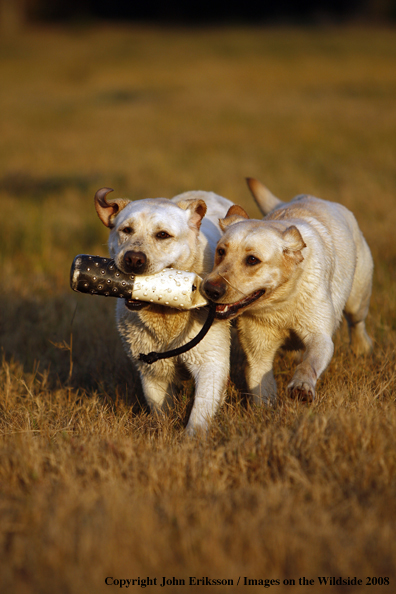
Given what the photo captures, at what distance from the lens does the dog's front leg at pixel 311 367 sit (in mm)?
3025

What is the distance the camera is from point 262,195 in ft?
16.2

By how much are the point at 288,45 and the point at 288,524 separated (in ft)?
121

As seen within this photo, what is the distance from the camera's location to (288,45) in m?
34.8

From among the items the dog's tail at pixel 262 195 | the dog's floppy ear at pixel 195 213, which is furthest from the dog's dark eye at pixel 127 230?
the dog's tail at pixel 262 195

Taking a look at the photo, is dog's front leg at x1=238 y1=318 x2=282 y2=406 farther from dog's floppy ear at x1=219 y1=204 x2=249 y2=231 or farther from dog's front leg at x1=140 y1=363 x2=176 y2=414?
dog's floppy ear at x1=219 y1=204 x2=249 y2=231

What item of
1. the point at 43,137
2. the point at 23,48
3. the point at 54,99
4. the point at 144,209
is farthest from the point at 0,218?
the point at 23,48

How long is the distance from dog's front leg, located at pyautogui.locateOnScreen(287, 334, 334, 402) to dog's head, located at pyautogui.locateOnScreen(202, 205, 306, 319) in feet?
1.19

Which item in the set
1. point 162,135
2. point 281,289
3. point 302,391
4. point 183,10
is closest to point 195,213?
point 281,289

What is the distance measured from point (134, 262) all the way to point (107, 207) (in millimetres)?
705

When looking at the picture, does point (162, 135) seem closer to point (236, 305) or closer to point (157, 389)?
point (157, 389)

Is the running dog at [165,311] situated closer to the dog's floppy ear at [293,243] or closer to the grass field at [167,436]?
the grass field at [167,436]

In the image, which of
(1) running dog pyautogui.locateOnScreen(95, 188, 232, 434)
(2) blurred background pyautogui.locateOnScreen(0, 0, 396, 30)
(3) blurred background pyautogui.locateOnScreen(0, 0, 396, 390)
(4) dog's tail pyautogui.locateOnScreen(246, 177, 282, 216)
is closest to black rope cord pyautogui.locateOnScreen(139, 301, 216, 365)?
(1) running dog pyautogui.locateOnScreen(95, 188, 232, 434)

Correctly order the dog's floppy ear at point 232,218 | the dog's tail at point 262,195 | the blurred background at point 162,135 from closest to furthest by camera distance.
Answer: the dog's floppy ear at point 232,218
the dog's tail at point 262,195
the blurred background at point 162,135

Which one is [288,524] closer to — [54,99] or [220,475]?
[220,475]
